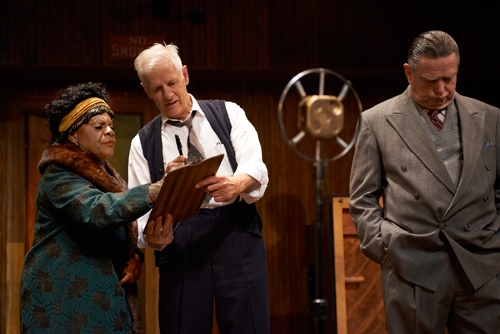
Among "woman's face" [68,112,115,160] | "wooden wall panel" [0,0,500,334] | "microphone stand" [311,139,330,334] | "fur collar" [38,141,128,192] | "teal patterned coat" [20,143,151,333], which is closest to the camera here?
"microphone stand" [311,139,330,334]

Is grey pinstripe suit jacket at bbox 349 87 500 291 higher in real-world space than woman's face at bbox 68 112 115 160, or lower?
lower

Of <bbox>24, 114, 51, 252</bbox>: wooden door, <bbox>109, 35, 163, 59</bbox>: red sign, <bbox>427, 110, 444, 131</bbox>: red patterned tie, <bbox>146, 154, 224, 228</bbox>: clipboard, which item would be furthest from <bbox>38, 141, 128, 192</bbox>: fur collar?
<bbox>24, 114, 51, 252</bbox>: wooden door

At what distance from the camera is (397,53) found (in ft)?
17.5

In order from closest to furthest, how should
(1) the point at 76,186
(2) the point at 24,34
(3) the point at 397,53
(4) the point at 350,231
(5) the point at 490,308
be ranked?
(5) the point at 490,308 < (1) the point at 76,186 < (4) the point at 350,231 < (2) the point at 24,34 < (3) the point at 397,53

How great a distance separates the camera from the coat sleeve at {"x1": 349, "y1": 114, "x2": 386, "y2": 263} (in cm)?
275

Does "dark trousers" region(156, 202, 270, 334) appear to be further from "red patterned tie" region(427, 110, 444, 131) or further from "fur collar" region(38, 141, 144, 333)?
"red patterned tie" region(427, 110, 444, 131)

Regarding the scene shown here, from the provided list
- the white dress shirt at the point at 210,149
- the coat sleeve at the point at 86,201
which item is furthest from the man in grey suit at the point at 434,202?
the coat sleeve at the point at 86,201

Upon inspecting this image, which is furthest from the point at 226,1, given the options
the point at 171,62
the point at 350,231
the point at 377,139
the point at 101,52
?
the point at 377,139

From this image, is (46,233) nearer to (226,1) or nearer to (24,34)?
(24,34)

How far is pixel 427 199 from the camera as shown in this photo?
2.61m

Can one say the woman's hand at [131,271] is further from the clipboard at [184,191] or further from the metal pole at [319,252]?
the metal pole at [319,252]

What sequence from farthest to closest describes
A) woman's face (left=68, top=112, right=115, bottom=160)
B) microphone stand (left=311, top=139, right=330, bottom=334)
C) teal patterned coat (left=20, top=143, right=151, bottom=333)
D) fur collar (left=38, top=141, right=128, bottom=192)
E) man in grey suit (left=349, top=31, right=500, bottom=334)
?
woman's face (left=68, top=112, right=115, bottom=160), fur collar (left=38, top=141, right=128, bottom=192), teal patterned coat (left=20, top=143, right=151, bottom=333), man in grey suit (left=349, top=31, right=500, bottom=334), microphone stand (left=311, top=139, right=330, bottom=334)

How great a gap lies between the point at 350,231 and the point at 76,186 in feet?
7.43

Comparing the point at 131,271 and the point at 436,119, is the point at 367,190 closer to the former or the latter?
the point at 436,119
